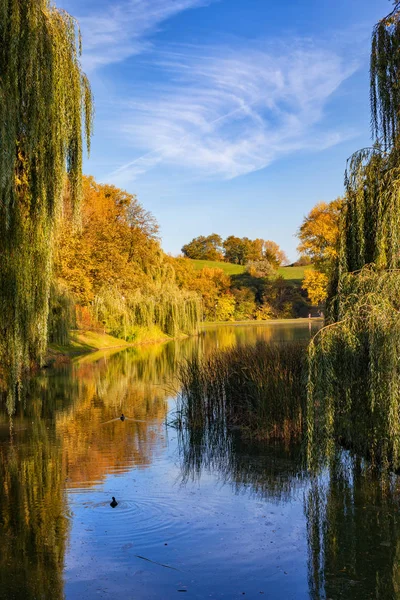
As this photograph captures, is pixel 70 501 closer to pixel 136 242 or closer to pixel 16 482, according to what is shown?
pixel 16 482

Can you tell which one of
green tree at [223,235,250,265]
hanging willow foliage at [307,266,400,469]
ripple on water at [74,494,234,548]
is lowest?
ripple on water at [74,494,234,548]

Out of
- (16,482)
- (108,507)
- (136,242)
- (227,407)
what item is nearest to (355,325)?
(108,507)

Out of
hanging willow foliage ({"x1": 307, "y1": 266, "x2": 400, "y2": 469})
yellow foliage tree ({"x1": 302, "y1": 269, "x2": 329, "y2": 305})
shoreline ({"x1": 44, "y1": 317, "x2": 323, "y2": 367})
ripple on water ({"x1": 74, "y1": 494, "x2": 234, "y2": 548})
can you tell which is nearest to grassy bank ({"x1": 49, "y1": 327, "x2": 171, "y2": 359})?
shoreline ({"x1": 44, "y1": 317, "x2": 323, "y2": 367})

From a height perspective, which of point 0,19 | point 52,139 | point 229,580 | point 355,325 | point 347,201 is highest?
point 0,19

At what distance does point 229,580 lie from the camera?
5137mm

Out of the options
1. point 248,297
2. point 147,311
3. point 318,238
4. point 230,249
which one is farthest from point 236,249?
point 318,238

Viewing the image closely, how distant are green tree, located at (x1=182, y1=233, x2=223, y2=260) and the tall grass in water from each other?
91.9 metres

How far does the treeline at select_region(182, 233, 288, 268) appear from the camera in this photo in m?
104

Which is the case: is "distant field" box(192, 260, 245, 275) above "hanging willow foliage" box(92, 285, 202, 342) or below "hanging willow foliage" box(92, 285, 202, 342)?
above

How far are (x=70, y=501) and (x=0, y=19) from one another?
19.5 feet

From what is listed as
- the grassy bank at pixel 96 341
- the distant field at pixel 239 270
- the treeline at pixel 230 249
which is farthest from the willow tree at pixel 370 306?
the treeline at pixel 230 249

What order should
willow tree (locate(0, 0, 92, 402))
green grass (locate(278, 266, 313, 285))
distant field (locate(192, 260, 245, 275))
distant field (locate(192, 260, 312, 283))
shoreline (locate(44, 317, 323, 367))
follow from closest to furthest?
1. willow tree (locate(0, 0, 92, 402))
2. shoreline (locate(44, 317, 323, 367))
3. green grass (locate(278, 266, 313, 285))
4. distant field (locate(192, 260, 245, 275))
5. distant field (locate(192, 260, 312, 283))

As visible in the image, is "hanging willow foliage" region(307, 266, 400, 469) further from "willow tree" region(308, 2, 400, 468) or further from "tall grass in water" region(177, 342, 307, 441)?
"tall grass in water" region(177, 342, 307, 441)

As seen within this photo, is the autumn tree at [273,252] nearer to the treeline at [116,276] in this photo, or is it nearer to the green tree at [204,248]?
A: the green tree at [204,248]
